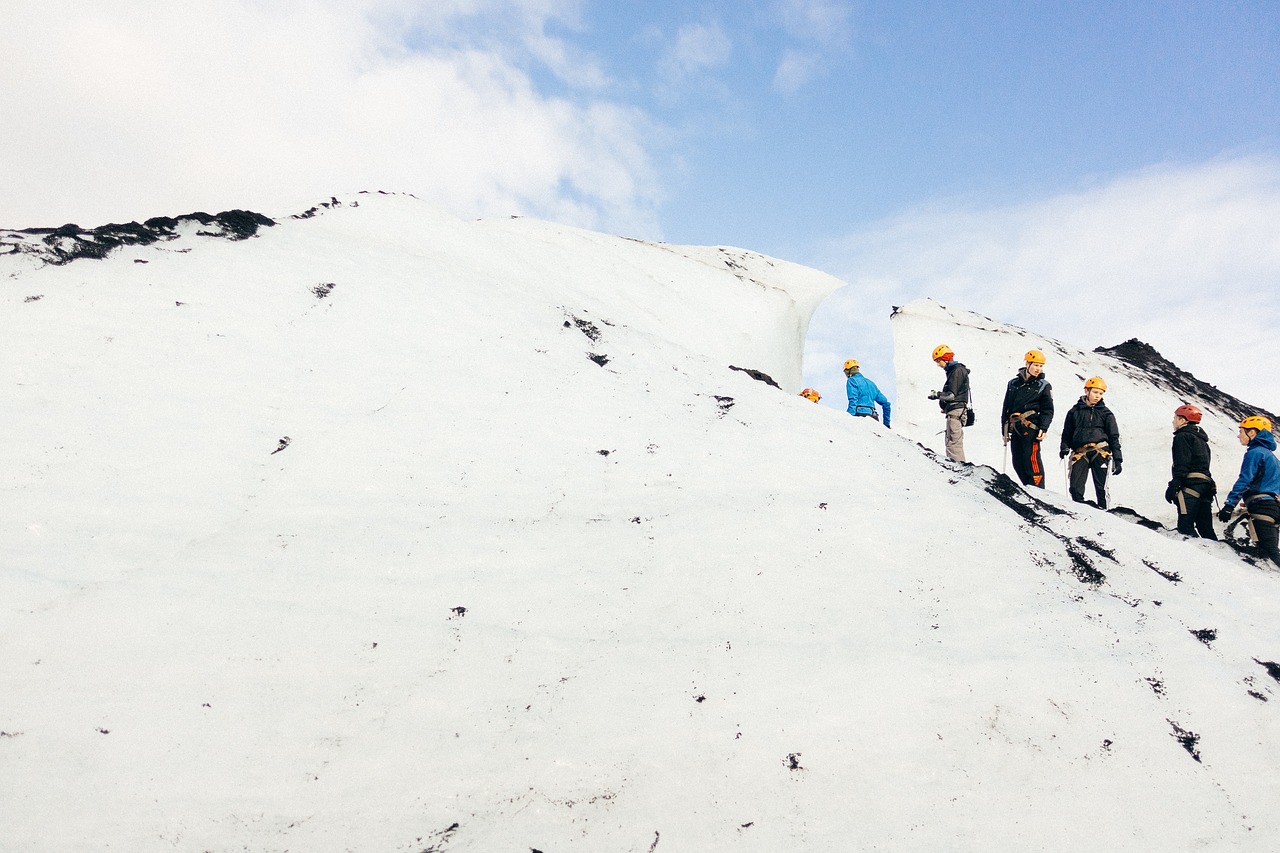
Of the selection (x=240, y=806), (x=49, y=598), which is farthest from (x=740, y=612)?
(x=49, y=598)

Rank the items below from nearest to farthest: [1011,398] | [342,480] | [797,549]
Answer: [797,549] → [342,480] → [1011,398]

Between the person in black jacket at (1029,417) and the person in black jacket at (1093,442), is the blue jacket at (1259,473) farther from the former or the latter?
the person in black jacket at (1029,417)

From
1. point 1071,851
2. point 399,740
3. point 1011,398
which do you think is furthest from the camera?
point 1011,398

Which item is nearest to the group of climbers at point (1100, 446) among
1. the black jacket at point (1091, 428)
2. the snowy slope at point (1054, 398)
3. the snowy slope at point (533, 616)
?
the black jacket at point (1091, 428)

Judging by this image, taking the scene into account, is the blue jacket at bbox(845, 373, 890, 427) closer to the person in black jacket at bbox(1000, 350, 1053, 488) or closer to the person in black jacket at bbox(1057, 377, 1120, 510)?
the person in black jacket at bbox(1000, 350, 1053, 488)

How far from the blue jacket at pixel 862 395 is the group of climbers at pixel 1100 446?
0.01 m

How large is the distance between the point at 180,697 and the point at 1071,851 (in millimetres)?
4163

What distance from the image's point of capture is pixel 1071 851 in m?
3.23

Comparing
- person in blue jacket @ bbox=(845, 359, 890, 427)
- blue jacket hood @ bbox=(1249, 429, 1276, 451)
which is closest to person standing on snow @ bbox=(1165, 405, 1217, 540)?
blue jacket hood @ bbox=(1249, 429, 1276, 451)

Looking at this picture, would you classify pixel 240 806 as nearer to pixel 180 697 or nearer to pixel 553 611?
pixel 180 697

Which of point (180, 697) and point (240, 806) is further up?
point (180, 697)

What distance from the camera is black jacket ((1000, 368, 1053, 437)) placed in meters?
8.20

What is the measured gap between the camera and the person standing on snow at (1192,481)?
7.48 meters

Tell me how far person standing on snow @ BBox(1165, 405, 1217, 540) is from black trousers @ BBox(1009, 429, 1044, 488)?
47.5 inches
